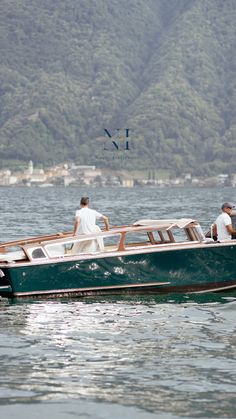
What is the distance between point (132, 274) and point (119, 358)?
7301mm

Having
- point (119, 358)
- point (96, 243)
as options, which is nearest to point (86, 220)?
point (96, 243)

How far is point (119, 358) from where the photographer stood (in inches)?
705

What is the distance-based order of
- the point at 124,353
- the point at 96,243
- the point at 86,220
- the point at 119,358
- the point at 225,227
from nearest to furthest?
the point at 119,358 → the point at 124,353 → the point at 96,243 → the point at 86,220 → the point at 225,227

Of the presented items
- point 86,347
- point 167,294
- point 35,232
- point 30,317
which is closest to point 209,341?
point 86,347

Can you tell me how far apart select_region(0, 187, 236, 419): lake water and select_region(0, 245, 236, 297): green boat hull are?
12.7 inches

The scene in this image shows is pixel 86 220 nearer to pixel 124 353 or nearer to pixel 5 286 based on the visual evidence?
pixel 5 286

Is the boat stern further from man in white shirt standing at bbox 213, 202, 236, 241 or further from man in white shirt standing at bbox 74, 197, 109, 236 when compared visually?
man in white shirt standing at bbox 213, 202, 236, 241

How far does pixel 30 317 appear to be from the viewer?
22484mm

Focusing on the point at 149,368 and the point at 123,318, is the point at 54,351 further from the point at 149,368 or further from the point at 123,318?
the point at 123,318

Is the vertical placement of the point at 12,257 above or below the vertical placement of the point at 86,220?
below

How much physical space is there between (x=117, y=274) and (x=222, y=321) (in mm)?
3878

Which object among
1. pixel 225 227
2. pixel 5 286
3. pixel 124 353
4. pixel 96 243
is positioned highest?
pixel 225 227

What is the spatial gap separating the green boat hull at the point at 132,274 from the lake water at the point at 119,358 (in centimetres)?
32

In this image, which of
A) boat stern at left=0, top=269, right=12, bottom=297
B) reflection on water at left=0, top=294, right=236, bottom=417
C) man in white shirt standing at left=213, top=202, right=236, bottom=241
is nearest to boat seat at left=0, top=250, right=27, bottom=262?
boat stern at left=0, top=269, right=12, bottom=297
